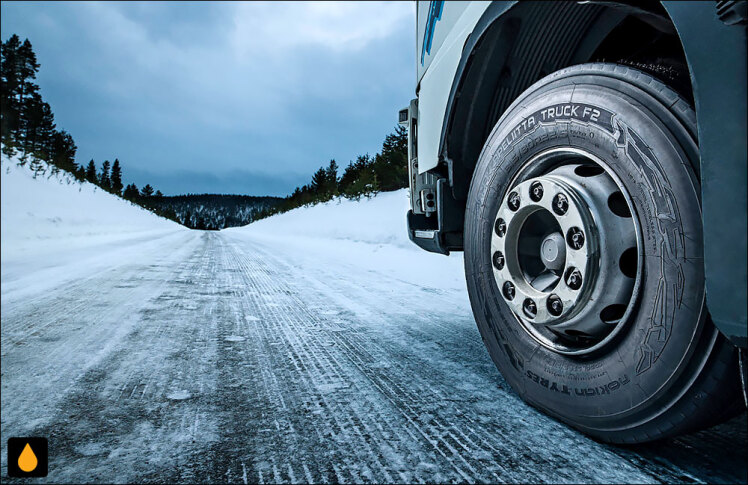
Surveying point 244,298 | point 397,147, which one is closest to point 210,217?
point 397,147

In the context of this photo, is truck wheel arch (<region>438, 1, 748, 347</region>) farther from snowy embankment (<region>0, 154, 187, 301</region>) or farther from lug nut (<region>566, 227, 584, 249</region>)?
snowy embankment (<region>0, 154, 187, 301</region>)

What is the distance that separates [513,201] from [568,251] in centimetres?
32

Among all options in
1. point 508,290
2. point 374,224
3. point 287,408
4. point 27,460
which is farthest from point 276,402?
point 374,224

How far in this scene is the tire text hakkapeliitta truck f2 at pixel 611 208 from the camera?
0.86 m

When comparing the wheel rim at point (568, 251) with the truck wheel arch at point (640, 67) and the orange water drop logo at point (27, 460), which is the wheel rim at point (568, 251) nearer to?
the truck wheel arch at point (640, 67)

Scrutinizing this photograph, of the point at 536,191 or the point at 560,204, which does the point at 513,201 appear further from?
the point at 560,204

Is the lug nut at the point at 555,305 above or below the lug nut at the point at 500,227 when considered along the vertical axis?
below

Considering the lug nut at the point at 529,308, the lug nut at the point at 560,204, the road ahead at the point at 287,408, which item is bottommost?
the road ahead at the point at 287,408

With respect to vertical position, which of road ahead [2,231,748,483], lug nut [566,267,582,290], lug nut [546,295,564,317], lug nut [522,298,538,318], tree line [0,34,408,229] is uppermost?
tree line [0,34,408,229]

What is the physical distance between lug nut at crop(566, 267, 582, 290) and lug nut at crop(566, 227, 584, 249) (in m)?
0.07

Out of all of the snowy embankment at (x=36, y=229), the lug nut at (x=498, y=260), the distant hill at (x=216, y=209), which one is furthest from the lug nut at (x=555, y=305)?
the distant hill at (x=216, y=209)

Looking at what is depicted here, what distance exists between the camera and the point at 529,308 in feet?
4.59

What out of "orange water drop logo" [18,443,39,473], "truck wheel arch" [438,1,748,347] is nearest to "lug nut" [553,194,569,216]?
"truck wheel arch" [438,1,748,347]

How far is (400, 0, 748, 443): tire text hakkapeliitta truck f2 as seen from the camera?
858 millimetres
